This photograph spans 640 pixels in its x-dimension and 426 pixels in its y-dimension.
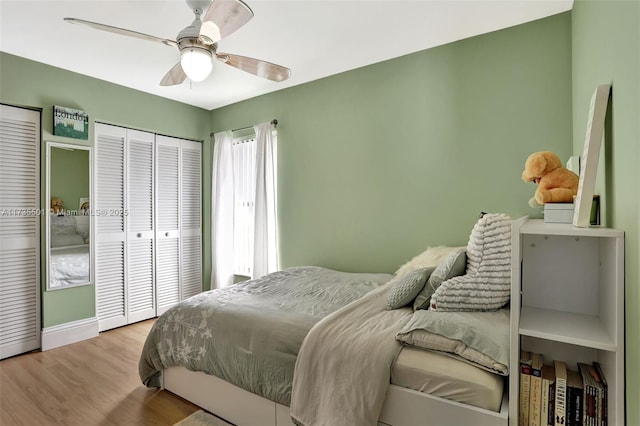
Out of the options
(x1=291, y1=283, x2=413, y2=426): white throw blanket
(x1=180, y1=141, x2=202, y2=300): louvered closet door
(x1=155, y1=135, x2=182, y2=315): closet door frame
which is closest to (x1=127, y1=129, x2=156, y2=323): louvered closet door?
(x1=155, y1=135, x2=182, y2=315): closet door frame

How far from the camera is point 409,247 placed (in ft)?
→ 9.61

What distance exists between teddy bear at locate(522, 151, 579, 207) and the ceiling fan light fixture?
1.86 metres

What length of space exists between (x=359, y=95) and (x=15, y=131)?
310 cm

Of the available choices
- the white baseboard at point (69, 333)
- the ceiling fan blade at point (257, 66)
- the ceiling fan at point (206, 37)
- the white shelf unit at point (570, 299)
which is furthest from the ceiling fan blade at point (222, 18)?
the white baseboard at point (69, 333)

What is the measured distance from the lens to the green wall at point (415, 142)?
2.40 meters

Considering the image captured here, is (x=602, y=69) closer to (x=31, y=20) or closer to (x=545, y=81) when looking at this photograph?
(x=545, y=81)

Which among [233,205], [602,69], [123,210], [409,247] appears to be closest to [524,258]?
[602,69]

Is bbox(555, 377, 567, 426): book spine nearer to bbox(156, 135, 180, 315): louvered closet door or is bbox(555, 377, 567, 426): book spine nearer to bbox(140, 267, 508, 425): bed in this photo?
bbox(140, 267, 508, 425): bed

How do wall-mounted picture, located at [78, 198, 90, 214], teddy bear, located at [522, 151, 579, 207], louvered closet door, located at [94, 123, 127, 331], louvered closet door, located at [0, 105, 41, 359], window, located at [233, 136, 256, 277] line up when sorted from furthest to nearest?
window, located at [233, 136, 256, 277] → louvered closet door, located at [94, 123, 127, 331] → wall-mounted picture, located at [78, 198, 90, 214] → louvered closet door, located at [0, 105, 41, 359] → teddy bear, located at [522, 151, 579, 207]

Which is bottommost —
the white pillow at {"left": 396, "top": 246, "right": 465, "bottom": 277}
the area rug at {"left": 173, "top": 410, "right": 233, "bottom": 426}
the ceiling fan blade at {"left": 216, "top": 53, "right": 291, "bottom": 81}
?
the area rug at {"left": 173, "top": 410, "right": 233, "bottom": 426}

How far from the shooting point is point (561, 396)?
119cm

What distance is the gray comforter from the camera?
1.73 meters

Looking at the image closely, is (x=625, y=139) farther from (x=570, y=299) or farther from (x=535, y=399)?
(x=535, y=399)

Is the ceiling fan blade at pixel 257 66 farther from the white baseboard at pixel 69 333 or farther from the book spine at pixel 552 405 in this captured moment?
the white baseboard at pixel 69 333
